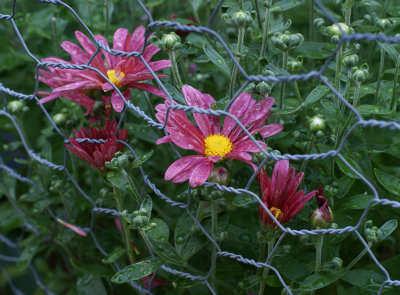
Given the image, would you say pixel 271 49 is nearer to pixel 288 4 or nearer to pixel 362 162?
pixel 288 4

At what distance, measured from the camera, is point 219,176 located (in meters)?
0.64

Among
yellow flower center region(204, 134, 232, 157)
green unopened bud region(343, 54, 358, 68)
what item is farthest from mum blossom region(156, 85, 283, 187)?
green unopened bud region(343, 54, 358, 68)

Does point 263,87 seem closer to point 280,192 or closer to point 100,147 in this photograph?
point 280,192

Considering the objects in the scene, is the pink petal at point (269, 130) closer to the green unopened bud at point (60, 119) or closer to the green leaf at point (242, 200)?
the green leaf at point (242, 200)

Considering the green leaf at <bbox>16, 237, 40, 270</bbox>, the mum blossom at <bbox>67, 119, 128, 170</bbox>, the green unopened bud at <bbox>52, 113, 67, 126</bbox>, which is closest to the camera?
the mum blossom at <bbox>67, 119, 128, 170</bbox>

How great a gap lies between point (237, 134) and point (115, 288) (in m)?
0.44

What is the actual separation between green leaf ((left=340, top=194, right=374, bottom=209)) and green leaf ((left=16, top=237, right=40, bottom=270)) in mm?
616

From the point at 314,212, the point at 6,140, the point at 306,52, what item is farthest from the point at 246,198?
the point at 6,140

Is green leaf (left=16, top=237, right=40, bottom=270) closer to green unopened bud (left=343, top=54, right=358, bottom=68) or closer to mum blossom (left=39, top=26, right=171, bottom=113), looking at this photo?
mum blossom (left=39, top=26, right=171, bottom=113)

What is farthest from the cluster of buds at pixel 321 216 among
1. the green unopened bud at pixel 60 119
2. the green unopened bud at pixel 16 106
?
the green unopened bud at pixel 16 106

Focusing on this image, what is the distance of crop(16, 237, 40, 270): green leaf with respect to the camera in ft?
3.17

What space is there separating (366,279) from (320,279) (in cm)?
9

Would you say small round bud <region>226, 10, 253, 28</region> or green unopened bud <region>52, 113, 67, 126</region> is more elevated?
small round bud <region>226, 10, 253, 28</region>

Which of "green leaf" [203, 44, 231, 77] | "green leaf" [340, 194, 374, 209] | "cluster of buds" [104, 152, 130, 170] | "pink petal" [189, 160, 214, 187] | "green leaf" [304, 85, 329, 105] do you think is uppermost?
"green leaf" [203, 44, 231, 77]
